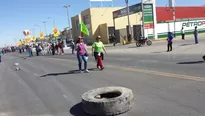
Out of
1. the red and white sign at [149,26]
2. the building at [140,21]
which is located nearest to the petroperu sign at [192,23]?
the building at [140,21]

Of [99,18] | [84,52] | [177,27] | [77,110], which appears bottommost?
[77,110]

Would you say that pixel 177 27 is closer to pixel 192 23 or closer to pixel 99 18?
pixel 192 23

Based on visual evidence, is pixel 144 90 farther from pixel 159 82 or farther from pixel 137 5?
pixel 137 5

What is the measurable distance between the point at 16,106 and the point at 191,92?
190 inches

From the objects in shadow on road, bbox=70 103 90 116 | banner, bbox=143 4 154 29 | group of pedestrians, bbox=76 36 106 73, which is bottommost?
shadow on road, bbox=70 103 90 116

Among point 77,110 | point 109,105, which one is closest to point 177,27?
point 77,110

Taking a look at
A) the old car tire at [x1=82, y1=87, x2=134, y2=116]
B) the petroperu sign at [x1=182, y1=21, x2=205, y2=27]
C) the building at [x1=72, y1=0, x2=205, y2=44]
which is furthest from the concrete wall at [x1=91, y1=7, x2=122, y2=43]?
the old car tire at [x1=82, y1=87, x2=134, y2=116]

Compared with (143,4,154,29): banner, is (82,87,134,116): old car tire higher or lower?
lower

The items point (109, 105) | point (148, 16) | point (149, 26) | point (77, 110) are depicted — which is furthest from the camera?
point (149, 26)

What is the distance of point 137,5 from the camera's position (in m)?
39.0

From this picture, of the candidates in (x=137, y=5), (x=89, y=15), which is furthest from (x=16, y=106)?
(x=89, y=15)

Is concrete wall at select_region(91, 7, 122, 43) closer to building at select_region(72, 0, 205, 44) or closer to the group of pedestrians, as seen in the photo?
building at select_region(72, 0, 205, 44)

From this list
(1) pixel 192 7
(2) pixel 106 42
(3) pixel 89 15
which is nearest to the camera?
(2) pixel 106 42

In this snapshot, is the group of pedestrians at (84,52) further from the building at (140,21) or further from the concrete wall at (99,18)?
the concrete wall at (99,18)
